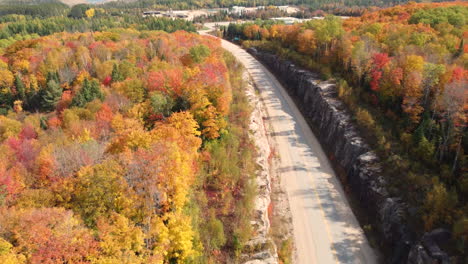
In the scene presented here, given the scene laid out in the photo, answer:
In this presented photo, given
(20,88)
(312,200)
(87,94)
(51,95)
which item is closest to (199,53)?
(87,94)

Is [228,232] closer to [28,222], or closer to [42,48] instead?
[28,222]

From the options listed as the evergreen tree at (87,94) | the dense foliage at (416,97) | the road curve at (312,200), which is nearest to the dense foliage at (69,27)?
the evergreen tree at (87,94)

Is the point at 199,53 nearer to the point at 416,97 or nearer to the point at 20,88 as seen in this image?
the point at 416,97

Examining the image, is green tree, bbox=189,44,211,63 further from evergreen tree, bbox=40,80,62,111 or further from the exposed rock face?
evergreen tree, bbox=40,80,62,111

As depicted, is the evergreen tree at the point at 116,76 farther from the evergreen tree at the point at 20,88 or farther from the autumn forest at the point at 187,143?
the evergreen tree at the point at 20,88

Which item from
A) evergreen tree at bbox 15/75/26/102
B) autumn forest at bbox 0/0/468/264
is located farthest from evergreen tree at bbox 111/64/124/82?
evergreen tree at bbox 15/75/26/102

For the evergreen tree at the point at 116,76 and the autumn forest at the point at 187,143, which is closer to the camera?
the autumn forest at the point at 187,143

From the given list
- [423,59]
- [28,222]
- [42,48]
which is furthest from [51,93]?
[423,59]
